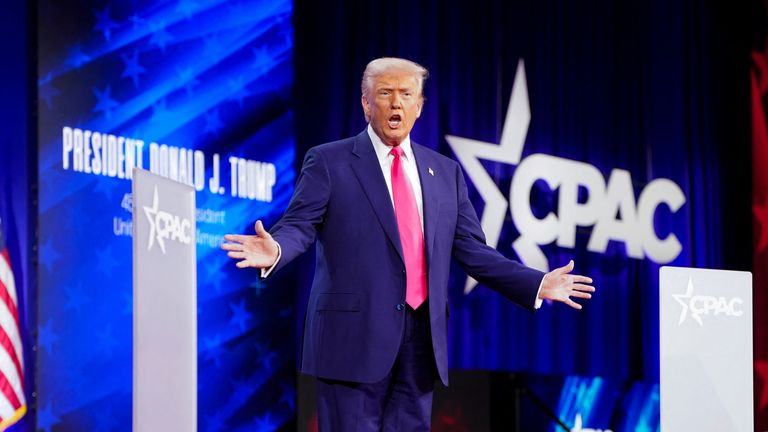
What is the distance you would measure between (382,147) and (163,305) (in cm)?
70

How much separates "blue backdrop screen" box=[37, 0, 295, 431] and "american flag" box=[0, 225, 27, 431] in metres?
0.07

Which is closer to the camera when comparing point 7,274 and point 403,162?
point 403,162

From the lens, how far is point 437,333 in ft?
8.48

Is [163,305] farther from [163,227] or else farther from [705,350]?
[705,350]

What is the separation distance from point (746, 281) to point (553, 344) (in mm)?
2247

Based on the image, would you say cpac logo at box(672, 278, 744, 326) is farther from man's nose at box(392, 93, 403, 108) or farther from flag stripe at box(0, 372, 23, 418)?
flag stripe at box(0, 372, 23, 418)

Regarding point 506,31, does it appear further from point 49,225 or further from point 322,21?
point 49,225

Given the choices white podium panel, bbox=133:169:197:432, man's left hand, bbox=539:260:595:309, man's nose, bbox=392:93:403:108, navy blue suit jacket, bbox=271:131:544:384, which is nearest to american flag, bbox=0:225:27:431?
white podium panel, bbox=133:169:197:432

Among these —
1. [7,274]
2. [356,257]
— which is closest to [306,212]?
[356,257]

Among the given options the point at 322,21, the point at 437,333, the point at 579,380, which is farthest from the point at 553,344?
the point at 437,333

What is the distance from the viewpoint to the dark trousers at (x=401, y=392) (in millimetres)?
2527

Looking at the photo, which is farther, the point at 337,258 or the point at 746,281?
the point at 746,281

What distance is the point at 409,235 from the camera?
265 cm

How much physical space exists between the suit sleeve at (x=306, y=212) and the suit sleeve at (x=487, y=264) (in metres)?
0.42
